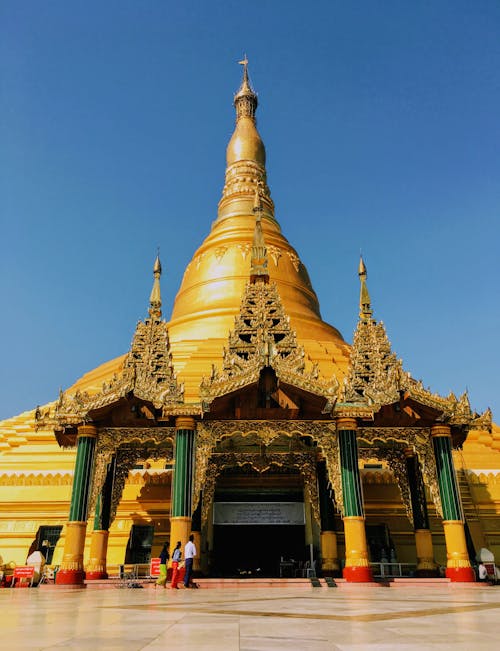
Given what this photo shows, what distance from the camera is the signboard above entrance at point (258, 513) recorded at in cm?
1658

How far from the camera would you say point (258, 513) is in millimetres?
16594

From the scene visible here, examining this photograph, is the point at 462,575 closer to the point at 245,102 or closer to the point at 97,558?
the point at 97,558

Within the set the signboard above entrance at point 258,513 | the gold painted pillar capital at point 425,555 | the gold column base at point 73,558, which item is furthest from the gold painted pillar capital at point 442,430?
the gold column base at point 73,558

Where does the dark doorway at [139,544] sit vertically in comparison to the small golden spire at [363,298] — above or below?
below

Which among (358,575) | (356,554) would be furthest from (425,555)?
(358,575)

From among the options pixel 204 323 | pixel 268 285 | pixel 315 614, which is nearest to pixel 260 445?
pixel 268 285

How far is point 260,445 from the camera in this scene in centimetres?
1617

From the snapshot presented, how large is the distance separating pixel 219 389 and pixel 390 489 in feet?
25.7

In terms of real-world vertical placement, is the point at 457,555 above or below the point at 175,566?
above

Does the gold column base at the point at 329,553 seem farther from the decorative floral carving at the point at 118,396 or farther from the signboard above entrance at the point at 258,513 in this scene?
the decorative floral carving at the point at 118,396

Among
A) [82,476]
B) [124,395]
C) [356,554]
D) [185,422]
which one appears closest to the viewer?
[356,554]

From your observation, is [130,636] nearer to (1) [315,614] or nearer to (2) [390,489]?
(1) [315,614]

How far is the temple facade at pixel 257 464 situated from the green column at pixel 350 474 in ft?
0.10

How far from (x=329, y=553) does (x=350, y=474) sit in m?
3.64
